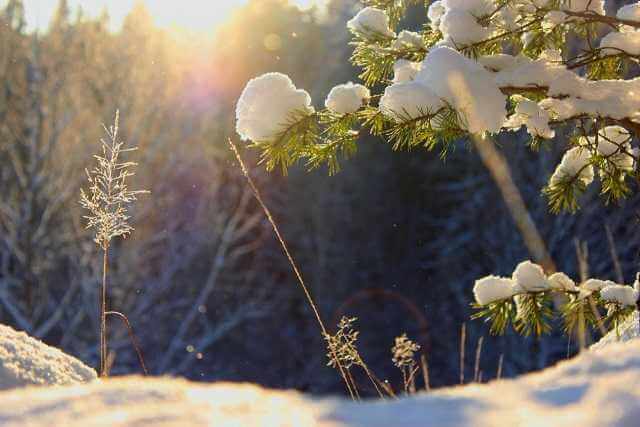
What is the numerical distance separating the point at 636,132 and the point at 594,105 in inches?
7.5

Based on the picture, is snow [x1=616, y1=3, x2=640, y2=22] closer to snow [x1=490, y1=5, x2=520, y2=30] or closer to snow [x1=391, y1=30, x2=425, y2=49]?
snow [x1=490, y1=5, x2=520, y2=30]

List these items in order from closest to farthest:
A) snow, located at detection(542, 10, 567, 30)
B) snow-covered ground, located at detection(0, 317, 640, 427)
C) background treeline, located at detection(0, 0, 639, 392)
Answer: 1. snow-covered ground, located at detection(0, 317, 640, 427)
2. snow, located at detection(542, 10, 567, 30)
3. background treeline, located at detection(0, 0, 639, 392)

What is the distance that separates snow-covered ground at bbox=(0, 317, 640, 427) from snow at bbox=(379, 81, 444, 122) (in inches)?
49.9

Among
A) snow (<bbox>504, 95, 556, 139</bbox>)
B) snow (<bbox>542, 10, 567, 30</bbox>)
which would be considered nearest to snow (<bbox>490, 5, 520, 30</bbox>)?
snow (<bbox>542, 10, 567, 30</bbox>)

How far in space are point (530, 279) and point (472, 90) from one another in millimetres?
806

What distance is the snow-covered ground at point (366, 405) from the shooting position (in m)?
0.69

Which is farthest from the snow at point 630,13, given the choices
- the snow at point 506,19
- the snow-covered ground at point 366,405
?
the snow-covered ground at point 366,405

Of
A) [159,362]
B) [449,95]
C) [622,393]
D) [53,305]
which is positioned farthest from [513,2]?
[159,362]

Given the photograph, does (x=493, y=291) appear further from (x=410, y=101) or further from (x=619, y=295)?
(x=410, y=101)

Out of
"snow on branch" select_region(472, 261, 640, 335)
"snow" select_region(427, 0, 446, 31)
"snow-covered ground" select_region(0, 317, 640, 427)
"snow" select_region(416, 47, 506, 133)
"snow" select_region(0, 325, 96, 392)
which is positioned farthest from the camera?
"snow" select_region(427, 0, 446, 31)

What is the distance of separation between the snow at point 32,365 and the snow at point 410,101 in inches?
46.3

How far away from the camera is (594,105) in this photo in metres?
2.23

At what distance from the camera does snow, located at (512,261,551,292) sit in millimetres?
2518

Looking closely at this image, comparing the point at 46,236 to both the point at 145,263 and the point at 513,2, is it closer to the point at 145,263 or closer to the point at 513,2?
the point at 145,263
